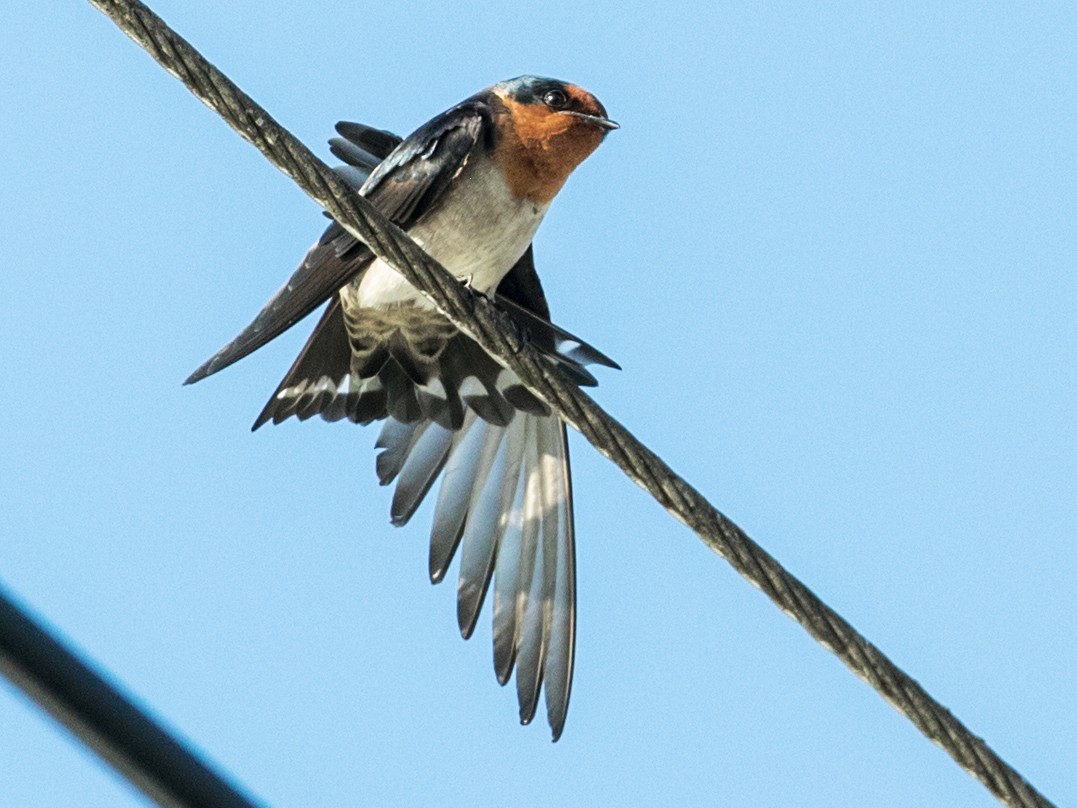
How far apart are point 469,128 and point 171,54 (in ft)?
8.70

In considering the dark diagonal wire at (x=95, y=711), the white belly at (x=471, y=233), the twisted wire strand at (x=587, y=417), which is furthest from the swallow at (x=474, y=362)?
the dark diagonal wire at (x=95, y=711)

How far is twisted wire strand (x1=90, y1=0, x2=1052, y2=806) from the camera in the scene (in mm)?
2416

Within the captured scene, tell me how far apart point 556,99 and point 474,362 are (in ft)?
3.38

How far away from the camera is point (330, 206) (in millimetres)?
2852

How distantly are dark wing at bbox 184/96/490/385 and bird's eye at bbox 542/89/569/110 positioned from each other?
0.24m

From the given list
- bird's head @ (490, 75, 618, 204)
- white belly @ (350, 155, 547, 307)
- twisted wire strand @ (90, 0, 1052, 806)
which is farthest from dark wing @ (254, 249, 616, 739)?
twisted wire strand @ (90, 0, 1052, 806)

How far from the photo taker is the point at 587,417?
2.90 metres

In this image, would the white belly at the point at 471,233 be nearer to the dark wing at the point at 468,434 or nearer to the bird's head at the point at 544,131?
the bird's head at the point at 544,131

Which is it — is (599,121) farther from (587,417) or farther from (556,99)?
(587,417)

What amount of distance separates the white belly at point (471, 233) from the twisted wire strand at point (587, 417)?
6.19 ft

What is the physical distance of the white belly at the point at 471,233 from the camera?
503cm

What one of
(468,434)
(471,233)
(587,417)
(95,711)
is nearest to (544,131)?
(471,233)

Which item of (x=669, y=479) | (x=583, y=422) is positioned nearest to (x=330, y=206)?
(x=583, y=422)

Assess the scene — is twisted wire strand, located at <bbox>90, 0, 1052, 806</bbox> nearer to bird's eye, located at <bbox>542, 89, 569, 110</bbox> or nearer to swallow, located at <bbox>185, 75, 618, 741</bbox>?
swallow, located at <bbox>185, 75, 618, 741</bbox>
